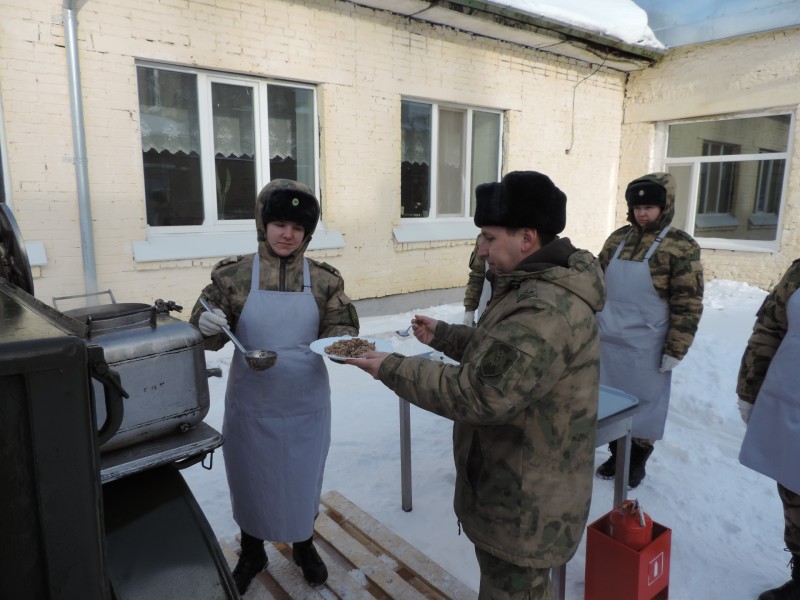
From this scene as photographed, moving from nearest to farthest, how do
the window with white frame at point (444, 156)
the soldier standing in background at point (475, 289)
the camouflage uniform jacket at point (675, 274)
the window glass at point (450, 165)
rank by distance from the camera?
the camouflage uniform jacket at point (675, 274) < the soldier standing in background at point (475, 289) < the window with white frame at point (444, 156) < the window glass at point (450, 165)

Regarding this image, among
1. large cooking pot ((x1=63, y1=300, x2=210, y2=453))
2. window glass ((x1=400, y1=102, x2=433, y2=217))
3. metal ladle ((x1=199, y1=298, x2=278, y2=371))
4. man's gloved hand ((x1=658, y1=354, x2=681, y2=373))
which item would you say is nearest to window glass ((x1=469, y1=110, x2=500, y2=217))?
window glass ((x1=400, y1=102, x2=433, y2=217))

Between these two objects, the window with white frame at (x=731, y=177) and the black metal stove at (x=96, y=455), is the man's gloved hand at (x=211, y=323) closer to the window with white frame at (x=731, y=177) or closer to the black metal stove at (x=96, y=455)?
the black metal stove at (x=96, y=455)

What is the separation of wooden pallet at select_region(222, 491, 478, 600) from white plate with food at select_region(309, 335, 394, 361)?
111cm

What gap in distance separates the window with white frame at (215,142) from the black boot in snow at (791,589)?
5522 millimetres

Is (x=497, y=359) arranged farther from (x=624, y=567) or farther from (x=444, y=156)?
(x=444, y=156)

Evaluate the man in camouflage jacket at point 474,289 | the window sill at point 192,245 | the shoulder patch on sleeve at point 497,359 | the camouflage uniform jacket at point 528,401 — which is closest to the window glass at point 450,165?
the window sill at point 192,245

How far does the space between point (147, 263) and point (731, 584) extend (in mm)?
5285

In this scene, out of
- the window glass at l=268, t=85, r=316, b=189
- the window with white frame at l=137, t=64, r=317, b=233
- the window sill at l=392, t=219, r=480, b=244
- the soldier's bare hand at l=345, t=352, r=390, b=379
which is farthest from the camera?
the window sill at l=392, t=219, r=480, b=244

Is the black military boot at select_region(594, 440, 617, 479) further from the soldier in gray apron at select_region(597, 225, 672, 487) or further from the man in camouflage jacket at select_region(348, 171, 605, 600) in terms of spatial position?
the man in camouflage jacket at select_region(348, 171, 605, 600)

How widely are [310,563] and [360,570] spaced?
0.24 m

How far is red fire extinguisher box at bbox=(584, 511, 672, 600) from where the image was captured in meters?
2.10

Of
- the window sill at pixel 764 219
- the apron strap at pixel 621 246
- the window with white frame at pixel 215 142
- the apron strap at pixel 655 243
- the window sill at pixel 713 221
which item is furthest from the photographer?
the window sill at pixel 713 221

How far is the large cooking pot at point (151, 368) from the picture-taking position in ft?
4.85

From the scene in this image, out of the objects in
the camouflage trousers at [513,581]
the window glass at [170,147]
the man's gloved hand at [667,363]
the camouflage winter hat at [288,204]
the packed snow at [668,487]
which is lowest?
the packed snow at [668,487]
